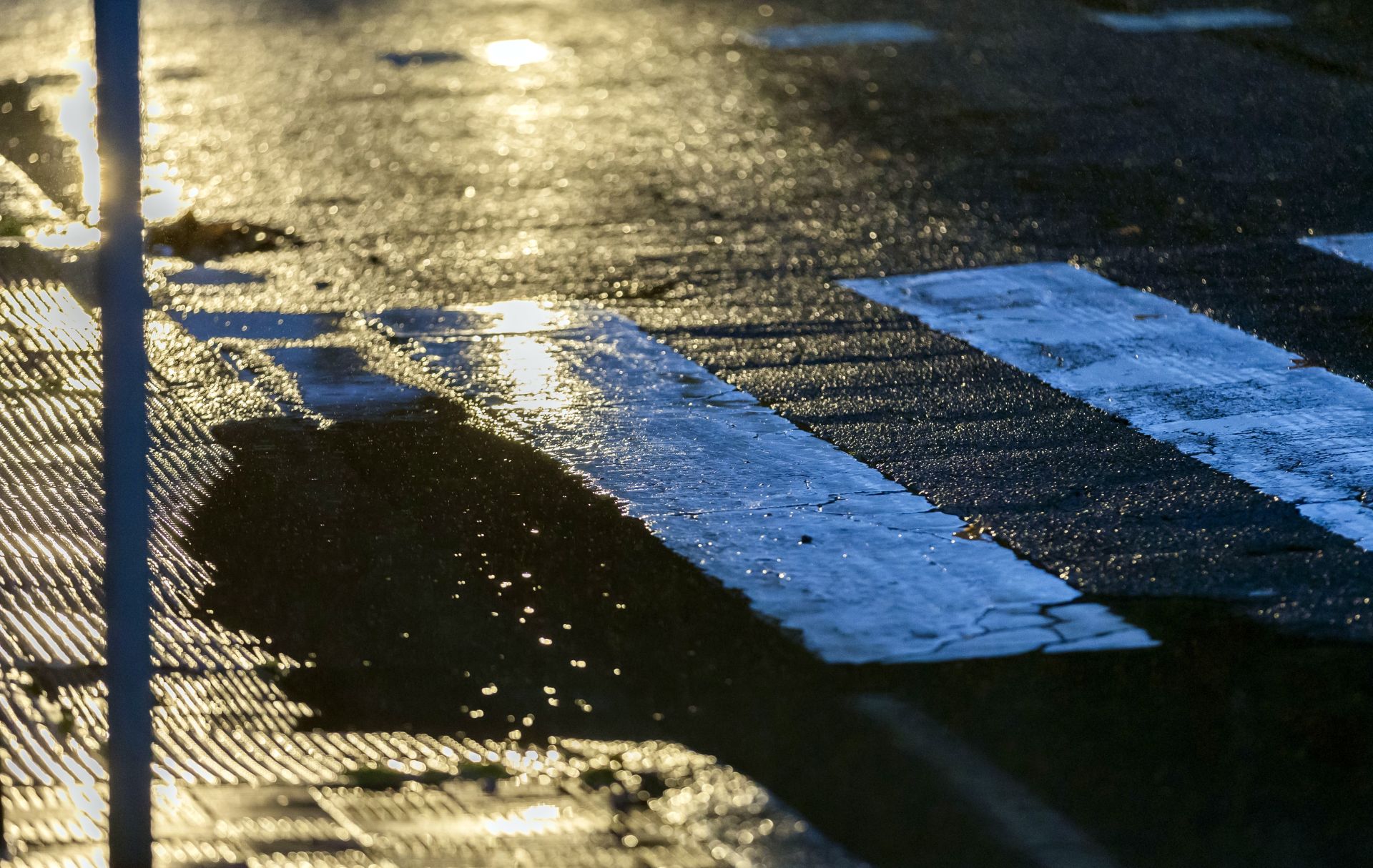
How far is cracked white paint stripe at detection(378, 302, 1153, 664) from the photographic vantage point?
14.4ft

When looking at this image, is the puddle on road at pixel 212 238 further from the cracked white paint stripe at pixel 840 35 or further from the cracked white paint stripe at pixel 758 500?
the cracked white paint stripe at pixel 840 35

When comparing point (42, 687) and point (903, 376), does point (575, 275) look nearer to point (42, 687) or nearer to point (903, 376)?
point (903, 376)

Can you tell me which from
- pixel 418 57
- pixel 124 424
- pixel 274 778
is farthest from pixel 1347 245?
pixel 418 57

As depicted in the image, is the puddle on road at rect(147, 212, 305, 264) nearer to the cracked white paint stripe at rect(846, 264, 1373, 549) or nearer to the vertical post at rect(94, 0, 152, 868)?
the cracked white paint stripe at rect(846, 264, 1373, 549)

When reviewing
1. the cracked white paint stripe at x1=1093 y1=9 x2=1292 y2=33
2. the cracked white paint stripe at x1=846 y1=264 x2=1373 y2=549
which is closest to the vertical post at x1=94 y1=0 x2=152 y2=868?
the cracked white paint stripe at x1=846 y1=264 x2=1373 y2=549

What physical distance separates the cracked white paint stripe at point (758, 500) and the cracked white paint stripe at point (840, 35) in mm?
6543

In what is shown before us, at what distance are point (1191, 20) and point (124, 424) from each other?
12.1m

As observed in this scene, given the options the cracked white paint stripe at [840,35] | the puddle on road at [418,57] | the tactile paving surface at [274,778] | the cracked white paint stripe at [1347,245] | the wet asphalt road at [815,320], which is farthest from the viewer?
the cracked white paint stripe at [840,35]

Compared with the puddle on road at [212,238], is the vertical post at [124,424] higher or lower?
higher

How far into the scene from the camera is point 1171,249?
814 cm

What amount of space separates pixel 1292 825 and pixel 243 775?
2.10 metres

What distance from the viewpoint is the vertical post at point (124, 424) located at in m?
2.87

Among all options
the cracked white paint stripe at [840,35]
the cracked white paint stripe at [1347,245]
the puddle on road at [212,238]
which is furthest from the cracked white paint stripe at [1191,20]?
the puddle on road at [212,238]

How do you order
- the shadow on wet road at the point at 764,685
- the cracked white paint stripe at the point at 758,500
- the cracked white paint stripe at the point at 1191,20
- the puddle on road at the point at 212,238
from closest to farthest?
the shadow on wet road at the point at 764,685, the cracked white paint stripe at the point at 758,500, the puddle on road at the point at 212,238, the cracked white paint stripe at the point at 1191,20
